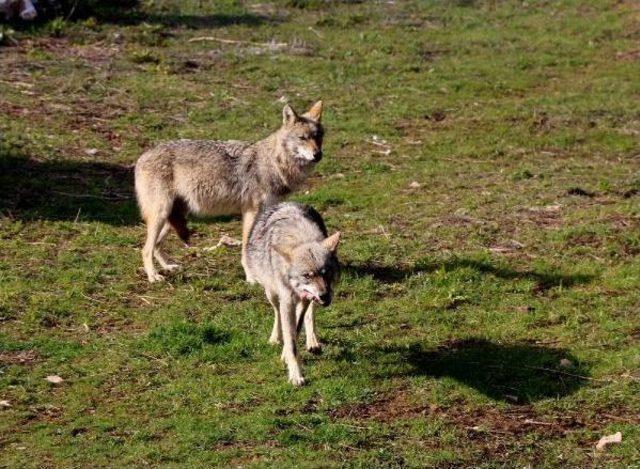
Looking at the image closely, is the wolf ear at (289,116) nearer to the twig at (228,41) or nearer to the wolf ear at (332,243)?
the wolf ear at (332,243)

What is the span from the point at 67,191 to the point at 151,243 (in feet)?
8.87

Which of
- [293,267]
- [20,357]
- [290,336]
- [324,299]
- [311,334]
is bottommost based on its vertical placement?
[20,357]

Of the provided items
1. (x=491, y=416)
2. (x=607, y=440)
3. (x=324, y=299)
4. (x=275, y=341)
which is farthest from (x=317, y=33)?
(x=607, y=440)

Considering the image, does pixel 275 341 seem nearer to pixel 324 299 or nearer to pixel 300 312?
pixel 300 312

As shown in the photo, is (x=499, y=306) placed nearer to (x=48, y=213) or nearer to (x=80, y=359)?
(x=80, y=359)

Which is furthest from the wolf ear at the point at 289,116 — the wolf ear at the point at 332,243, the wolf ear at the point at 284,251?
the wolf ear at the point at 332,243

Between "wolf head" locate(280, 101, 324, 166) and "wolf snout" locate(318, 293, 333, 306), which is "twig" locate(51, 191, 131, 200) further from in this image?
"wolf snout" locate(318, 293, 333, 306)

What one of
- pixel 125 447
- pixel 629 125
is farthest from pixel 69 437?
pixel 629 125

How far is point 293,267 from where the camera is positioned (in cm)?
988

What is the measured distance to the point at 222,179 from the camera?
13.0 metres

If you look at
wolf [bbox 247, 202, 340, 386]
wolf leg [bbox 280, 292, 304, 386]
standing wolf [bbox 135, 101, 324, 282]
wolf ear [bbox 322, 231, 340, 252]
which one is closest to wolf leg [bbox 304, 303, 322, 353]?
wolf [bbox 247, 202, 340, 386]

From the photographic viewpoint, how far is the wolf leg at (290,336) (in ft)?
33.1

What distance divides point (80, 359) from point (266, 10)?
1456cm

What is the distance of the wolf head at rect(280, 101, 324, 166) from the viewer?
13.2m
